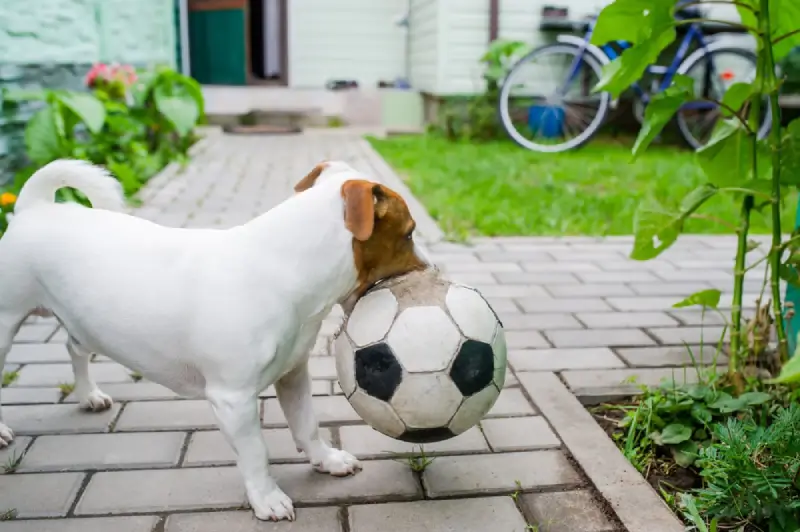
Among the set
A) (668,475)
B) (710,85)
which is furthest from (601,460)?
(710,85)

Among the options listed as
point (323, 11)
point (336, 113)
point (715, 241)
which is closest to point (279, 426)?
point (715, 241)

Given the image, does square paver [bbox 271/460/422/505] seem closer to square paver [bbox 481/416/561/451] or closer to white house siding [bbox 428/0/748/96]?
square paver [bbox 481/416/561/451]

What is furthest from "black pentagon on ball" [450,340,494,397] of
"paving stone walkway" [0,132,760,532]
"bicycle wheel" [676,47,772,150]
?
"bicycle wheel" [676,47,772,150]

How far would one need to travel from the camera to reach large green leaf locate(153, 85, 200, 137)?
6.71 meters

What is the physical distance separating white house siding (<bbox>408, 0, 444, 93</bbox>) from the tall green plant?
7592 mm

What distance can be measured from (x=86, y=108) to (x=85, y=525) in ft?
13.7

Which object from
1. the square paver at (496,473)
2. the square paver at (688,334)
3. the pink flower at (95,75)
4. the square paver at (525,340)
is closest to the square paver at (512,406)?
the square paver at (496,473)

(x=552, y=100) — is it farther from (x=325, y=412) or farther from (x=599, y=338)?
(x=325, y=412)

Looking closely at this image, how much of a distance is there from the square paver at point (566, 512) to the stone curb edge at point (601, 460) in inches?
1.8

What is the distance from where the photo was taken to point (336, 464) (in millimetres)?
2178

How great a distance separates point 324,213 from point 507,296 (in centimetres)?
213

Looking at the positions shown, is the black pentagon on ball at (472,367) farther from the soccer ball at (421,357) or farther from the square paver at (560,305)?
the square paver at (560,305)

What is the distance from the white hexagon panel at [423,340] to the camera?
1.89 m

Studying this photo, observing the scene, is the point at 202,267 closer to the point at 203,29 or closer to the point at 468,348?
the point at 468,348
